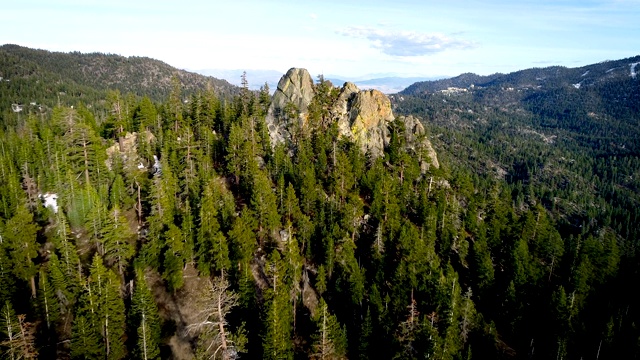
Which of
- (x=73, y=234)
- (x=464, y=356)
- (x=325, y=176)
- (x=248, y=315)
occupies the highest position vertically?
(x=325, y=176)

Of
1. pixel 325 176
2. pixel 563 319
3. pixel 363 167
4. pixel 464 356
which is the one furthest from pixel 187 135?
pixel 563 319

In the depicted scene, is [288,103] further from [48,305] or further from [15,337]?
[15,337]

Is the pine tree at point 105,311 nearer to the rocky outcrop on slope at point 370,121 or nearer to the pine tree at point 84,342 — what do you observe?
the pine tree at point 84,342

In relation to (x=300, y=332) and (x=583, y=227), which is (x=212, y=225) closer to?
(x=300, y=332)

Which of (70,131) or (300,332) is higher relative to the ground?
(70,131)

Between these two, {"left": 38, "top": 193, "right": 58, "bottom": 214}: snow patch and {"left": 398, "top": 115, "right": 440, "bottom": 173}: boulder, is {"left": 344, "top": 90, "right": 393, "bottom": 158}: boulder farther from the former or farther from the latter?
{"left": 38, "top": 193, "right": 58, "bottom": 214}: snow patch

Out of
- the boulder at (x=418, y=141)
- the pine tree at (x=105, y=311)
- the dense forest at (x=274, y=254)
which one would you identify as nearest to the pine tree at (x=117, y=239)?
the dense forest at (x=274, y=254)

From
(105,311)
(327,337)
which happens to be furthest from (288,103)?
(105,311)
